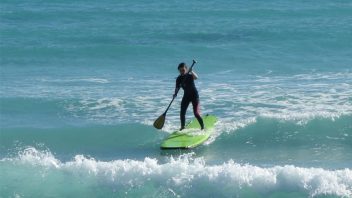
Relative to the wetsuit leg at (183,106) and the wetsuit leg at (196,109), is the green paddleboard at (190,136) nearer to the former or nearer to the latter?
the wetsuit leg at (183,106)

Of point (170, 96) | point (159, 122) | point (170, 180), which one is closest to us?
point (170, 180)

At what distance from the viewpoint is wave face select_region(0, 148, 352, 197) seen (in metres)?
13.3

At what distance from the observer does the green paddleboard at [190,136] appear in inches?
620

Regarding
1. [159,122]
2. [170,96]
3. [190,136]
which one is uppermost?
[159,122]

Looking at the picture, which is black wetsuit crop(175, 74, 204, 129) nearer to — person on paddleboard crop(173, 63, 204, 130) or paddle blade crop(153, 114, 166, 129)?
person on paddleboard crop(173, 63, 204, 130)

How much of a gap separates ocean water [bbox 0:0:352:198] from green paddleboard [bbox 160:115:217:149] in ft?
0.60

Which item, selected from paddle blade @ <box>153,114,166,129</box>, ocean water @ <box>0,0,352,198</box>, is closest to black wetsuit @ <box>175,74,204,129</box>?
paddle blade @ <box>153,114,166,129</box>

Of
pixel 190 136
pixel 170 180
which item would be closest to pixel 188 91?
pixel 190 136

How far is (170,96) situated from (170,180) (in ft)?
22.0

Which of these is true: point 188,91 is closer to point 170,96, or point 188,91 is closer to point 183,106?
point 183,106

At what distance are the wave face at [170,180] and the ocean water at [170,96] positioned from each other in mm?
22

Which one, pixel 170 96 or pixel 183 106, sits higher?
pixel 183 106

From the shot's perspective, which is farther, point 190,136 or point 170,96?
point 170,96

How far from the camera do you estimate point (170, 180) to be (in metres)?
13.6
